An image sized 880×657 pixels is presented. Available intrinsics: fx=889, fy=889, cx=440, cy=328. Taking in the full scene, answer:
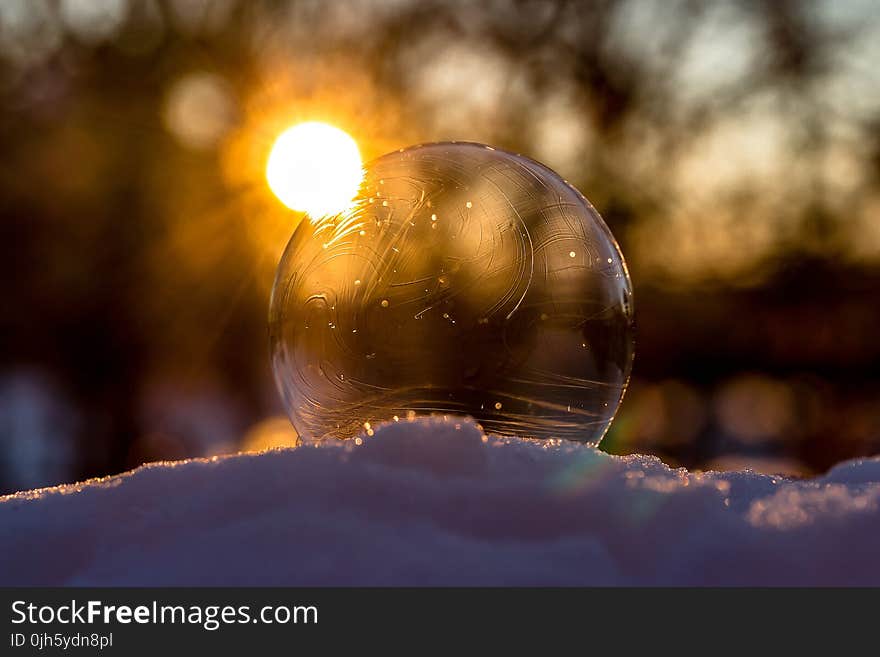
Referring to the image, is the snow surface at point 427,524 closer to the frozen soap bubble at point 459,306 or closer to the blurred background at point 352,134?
the frozen soap bubble at point 459,306

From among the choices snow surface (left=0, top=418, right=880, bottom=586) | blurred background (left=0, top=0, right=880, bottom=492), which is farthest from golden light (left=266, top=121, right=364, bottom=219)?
snow surface (left=0, top=418, right=880, bottom=586)

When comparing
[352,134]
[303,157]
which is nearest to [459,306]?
[303,157]

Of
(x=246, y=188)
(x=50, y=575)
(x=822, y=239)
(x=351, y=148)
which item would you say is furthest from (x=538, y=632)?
(x=822, y=239)

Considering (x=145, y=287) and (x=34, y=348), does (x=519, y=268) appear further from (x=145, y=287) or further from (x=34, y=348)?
(x=34, y=348)

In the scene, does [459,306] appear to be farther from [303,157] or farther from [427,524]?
[303,157]

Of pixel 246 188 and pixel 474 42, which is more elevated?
pixel 474 42

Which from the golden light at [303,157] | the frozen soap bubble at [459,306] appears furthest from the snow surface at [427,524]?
the golden light at [303,157]
